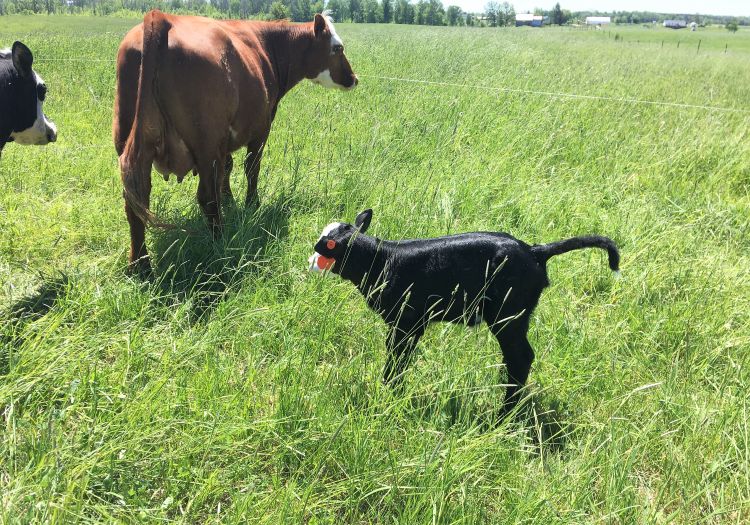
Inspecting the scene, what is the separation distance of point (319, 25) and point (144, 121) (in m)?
2.60

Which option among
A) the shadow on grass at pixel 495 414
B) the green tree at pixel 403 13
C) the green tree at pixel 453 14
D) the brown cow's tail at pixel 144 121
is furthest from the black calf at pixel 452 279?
the green tree at pixel 453 14

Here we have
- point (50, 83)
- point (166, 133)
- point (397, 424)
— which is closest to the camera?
point (397, 424)

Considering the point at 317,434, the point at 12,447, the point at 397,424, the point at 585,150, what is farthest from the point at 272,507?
the point at 585,150

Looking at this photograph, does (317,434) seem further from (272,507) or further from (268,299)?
(268,299)

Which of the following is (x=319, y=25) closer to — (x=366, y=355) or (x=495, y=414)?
(x=366, y=355)

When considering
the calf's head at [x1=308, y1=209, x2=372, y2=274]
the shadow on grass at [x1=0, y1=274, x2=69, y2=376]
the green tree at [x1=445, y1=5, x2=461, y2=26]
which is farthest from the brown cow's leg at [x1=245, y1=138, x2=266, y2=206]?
the green tree at [x1=445, y1=5, x2=461, y2=26]

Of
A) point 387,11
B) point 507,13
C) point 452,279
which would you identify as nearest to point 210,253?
point 452,279

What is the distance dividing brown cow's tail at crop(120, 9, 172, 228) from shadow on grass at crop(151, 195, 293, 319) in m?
0.34

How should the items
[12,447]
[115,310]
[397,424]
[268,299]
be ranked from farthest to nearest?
[268,299] < [115,310] < [397,424] < [12,447]

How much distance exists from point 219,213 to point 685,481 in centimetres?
315

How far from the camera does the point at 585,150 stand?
5.80 metres

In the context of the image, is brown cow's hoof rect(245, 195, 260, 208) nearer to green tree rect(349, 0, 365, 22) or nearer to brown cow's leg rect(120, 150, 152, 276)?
brown cow's leg rect(120, 150, 152, 276)

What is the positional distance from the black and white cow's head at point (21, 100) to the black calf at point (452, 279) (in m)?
2.52

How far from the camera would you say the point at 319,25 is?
5.18m
